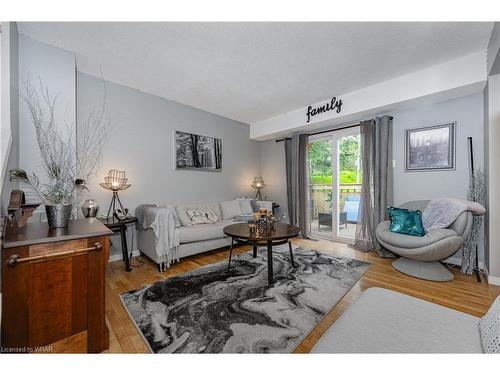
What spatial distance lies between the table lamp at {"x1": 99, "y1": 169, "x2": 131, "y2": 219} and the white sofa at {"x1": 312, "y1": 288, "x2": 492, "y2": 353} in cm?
292

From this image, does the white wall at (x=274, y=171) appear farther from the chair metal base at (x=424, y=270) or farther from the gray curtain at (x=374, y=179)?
the chair metal base at (x=424, y=270)

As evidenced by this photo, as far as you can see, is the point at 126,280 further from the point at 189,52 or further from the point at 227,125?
the point at 227,125

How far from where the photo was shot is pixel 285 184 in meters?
4.84

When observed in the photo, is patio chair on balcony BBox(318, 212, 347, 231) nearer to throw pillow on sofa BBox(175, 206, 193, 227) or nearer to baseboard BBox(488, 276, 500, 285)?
baseboard BBox(488, 276, 500, 285)

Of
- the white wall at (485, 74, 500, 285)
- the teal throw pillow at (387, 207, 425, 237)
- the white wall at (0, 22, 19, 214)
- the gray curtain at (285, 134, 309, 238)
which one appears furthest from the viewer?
the gray curtain at (285, 134, 309, 238)

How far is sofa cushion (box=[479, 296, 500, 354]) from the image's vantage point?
0.77 meters

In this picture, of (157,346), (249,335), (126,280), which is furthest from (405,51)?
(126,280)

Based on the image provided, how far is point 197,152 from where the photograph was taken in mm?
3982

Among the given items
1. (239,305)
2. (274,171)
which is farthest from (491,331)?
(274,171)

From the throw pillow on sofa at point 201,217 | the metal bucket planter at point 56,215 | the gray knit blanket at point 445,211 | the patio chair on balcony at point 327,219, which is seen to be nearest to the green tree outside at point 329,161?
the patio chair on balcony at point 327,219

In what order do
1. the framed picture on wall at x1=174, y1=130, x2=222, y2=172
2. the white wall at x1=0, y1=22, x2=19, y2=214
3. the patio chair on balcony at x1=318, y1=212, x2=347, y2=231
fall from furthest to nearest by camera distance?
the patio chair on balcony at x1=318, y1=212, x2=347, y2=231, the framed picture on wall at x1=174, y1=130, x2=222, y2=172, the white wall at x1=0, y1=22, x2=19, y2=214

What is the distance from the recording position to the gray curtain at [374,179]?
3.27 meters

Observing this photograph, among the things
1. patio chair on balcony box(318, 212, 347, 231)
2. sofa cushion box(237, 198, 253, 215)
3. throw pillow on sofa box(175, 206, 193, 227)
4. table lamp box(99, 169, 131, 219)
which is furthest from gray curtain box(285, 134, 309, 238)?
table lamp box(99, 169, 131, 219)

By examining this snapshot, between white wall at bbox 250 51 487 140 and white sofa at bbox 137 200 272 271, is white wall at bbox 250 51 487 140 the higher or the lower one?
the higher one
